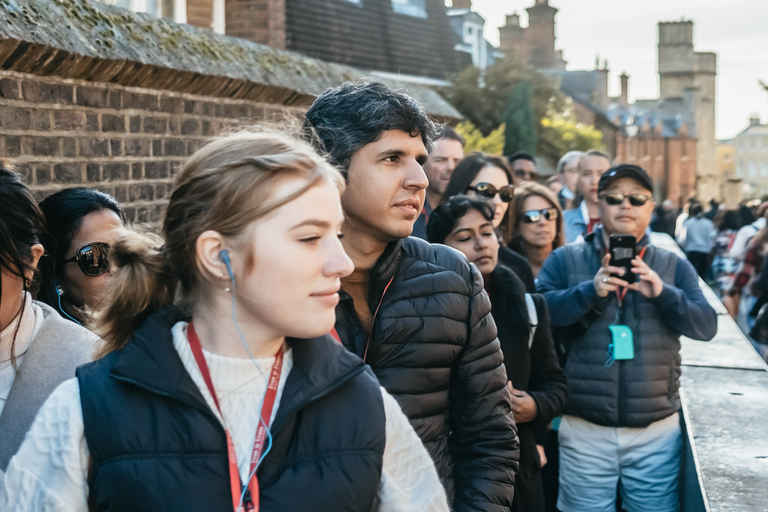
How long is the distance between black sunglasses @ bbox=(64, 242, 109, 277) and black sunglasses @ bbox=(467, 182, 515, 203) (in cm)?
245

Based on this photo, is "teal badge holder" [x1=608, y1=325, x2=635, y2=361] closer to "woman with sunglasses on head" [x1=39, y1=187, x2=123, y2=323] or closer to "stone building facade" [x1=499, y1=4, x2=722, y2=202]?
"woman with sunglasses on head" [x1=39, y1=187, x2=123, y2=323]

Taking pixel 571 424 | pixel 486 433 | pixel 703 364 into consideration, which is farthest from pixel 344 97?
pixel 703 364

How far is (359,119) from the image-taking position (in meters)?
2.48

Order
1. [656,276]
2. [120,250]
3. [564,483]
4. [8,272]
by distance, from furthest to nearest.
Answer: [564,483]
[656,276]
[8,272]
[120,250]

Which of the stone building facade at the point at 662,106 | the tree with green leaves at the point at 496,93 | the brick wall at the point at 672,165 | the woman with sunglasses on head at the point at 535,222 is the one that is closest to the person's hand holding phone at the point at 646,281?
the woman with sunglasses on head at the point at 535,222

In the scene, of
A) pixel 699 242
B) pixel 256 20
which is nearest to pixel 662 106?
pixel 699 242

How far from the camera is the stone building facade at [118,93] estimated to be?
143 inches

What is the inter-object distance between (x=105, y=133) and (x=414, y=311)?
2.58 meters

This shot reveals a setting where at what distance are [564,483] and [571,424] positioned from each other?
342 mm

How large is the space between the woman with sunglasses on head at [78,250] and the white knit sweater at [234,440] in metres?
1.21

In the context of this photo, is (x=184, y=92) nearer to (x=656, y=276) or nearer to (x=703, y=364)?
(x=656, y=276)

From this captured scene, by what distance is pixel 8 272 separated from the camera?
2129 millimetres

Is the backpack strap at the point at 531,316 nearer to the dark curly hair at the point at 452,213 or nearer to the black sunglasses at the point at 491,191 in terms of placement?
the dark curly hair at the point at 452,213

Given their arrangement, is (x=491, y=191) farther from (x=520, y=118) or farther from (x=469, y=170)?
(x=520, y=118)
